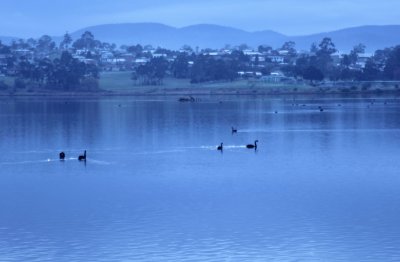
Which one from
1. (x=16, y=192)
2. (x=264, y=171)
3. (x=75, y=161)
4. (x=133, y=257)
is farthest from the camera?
(x=75, y=161)

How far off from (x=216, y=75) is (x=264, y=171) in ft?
383

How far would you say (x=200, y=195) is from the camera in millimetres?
36656

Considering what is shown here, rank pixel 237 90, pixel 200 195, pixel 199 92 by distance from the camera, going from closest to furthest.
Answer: pixel 200 195
pixel 237 90
pixel 199 92

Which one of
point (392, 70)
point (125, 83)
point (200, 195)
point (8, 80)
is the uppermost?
point (392, 70)

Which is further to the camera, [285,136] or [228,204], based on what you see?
[285,136]

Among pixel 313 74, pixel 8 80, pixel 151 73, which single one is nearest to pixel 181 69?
pixel 151 73

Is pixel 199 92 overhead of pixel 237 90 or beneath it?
beneath

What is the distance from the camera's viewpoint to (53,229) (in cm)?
3028

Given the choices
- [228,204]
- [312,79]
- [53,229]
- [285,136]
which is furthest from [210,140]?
[312,79]

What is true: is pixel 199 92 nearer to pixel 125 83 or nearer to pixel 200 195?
pixel 125 83

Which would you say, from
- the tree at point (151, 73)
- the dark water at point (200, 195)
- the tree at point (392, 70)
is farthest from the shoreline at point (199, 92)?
the dark water at point (200, 195)

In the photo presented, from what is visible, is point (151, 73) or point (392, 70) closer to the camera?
point (392, 70)

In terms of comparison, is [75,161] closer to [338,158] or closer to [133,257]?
[338,158]

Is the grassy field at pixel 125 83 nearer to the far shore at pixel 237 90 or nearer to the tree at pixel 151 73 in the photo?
the far shore at pixel 237 90
